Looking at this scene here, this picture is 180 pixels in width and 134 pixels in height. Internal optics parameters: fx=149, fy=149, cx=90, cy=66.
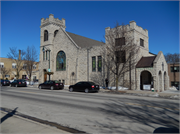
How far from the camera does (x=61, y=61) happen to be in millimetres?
32406

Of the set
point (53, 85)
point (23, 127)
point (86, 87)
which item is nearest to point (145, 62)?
point (86, 87)

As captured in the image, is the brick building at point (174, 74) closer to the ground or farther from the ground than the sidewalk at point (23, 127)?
farther from the ground

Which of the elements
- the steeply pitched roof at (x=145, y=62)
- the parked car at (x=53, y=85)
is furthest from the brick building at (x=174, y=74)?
the parked car at (x=53, y=85)

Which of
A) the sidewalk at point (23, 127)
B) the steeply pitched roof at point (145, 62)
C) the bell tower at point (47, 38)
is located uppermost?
the bell tower at point (47, 38)

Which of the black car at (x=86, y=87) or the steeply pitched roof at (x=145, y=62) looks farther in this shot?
the steeply pitched roof at (x=145, y=62)

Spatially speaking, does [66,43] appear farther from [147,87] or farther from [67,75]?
[147,87]

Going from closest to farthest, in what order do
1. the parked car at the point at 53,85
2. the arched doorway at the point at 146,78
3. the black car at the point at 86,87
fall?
1. the black car at the point at 86,87
2. the parked car at the point at 53,85
3. the arched doorway at the point at 146,78

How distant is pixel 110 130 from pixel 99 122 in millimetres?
893

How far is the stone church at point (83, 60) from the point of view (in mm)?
21844

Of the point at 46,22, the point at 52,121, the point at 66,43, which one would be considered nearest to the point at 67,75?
the point at 66,43

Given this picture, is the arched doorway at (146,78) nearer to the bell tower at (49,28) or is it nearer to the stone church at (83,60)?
the stone church at (83,60)

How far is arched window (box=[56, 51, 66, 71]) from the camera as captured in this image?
31.8 metres

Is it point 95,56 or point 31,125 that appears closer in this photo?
point 31,125

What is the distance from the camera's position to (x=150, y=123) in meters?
5.75
